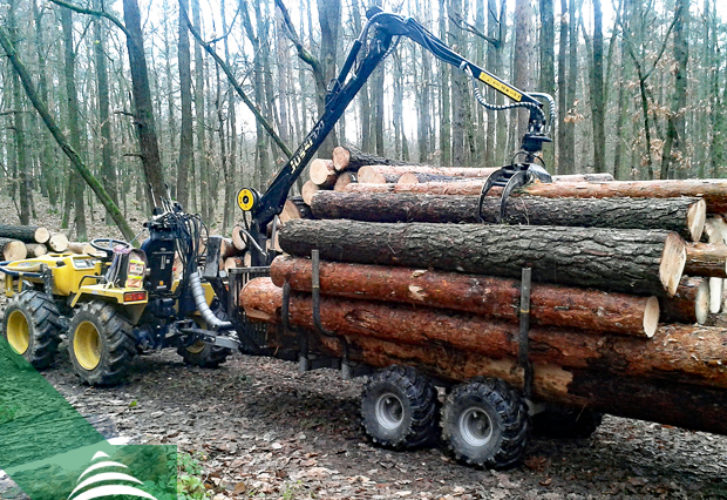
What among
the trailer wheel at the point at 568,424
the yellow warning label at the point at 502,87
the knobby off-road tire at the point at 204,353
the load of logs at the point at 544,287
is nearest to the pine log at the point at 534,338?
the load of logs at the point at 544,287

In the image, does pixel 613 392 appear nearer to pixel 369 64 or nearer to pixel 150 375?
pixel 369 64

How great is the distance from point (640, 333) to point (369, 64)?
197 inches

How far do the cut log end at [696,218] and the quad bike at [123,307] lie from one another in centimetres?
477

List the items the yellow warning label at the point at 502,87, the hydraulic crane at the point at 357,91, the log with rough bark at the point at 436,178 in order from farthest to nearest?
the log with rough bark at the point at 436,178, the yellow warning label at the point at 502,87, the hydraulic crane at the point at 357,91

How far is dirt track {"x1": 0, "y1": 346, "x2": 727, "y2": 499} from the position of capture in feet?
14.7

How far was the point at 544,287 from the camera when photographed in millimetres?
4703

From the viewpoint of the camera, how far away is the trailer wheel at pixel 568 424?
5.50m

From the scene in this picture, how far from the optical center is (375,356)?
587cm

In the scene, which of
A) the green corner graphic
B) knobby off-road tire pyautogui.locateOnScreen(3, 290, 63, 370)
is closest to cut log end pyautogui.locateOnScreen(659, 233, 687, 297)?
the green corner graphic

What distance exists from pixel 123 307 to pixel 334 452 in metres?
3.56

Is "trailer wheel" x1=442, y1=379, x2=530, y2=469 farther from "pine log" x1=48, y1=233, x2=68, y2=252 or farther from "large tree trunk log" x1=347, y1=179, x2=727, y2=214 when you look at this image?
"pine log" x1=48, y1=233, x2=68, y2=252

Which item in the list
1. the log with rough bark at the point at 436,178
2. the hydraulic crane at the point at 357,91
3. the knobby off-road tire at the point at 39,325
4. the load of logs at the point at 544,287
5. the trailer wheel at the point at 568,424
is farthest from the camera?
the log with rough bark at the point at 436,178

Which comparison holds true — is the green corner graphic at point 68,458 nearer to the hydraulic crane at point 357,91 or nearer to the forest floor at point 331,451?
the forest floor at point 331,451

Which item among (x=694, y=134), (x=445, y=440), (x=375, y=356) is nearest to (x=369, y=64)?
(x=375, y=356)
